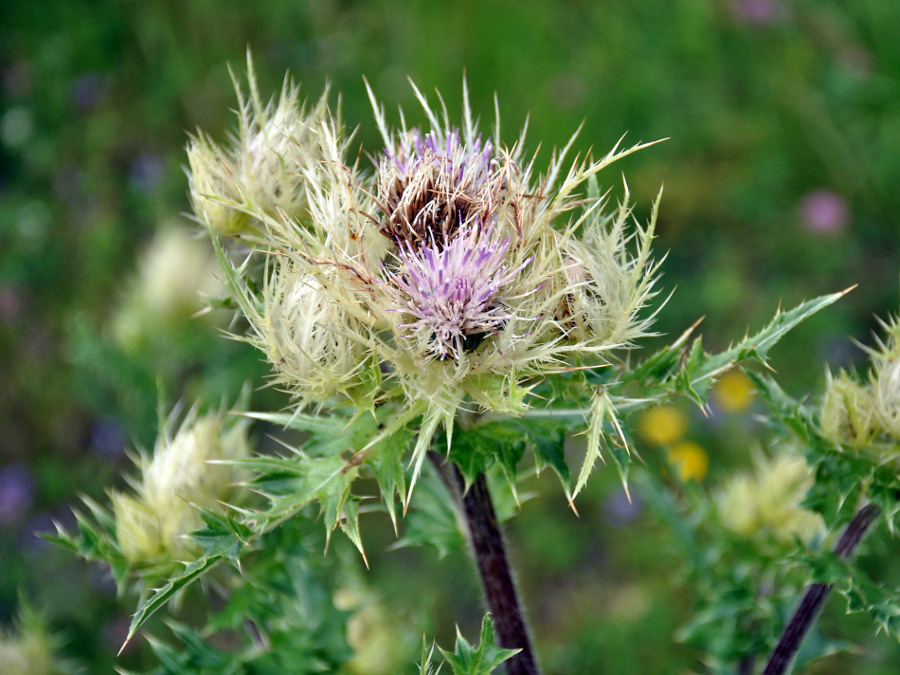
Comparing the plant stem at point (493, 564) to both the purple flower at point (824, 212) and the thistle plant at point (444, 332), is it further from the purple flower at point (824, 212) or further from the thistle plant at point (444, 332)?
the purple flower at point (824, 212)

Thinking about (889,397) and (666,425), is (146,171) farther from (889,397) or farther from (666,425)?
(889,397)

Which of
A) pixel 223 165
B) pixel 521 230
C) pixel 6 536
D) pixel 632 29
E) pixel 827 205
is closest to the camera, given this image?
pixel 521 230

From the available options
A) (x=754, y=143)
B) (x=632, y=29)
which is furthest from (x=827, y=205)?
(x=632, y=29)

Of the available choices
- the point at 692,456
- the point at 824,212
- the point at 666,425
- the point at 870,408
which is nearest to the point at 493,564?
the point at 870,408

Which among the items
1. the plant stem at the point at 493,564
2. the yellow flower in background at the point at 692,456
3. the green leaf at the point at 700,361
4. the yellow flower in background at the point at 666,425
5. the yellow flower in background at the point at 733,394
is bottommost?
the yellow flower in background at the point at 692,456

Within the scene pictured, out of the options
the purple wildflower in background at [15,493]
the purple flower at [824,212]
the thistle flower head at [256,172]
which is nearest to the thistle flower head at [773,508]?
the thistle flower head at [256,172]

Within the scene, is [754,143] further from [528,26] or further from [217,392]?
[217,392]
